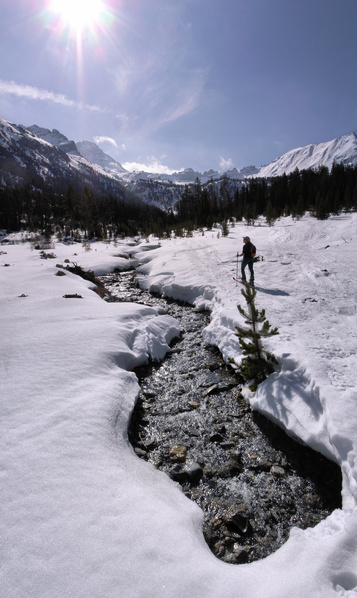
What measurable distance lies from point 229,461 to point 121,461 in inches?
71.8

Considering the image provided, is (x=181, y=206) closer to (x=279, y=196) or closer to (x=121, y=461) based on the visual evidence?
(x=279, y=196)

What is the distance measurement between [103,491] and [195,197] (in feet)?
203

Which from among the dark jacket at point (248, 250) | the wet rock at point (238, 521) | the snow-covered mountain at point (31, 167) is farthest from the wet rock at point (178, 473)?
the snow-covered mountain at point (31, 167)

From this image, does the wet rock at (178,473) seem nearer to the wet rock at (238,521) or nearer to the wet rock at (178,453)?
the wet rock at (178,453)

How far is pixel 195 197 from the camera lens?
5853 cm

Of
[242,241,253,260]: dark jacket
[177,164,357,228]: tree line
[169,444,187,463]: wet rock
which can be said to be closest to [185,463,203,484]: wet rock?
[169,444,187,463]: wet rock

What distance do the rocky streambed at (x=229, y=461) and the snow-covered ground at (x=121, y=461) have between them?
13.0 inches

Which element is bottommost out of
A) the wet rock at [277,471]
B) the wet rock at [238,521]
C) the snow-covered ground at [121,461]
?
the wet rock at [238,521]

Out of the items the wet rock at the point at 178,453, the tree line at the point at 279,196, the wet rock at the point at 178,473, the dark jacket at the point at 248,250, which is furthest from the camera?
the tree line at the point at 279,196

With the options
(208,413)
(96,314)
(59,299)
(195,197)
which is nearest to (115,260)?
(59,299)

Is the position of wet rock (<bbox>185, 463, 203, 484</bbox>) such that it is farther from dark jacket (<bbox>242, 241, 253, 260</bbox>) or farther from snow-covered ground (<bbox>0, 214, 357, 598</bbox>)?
dark jacket (<bbox>242, 241, 253, 260</bbox>)

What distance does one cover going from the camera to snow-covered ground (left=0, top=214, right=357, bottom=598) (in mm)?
2029

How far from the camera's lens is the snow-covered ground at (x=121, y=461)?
2029mm

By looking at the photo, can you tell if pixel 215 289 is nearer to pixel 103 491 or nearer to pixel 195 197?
pixel 103 491
